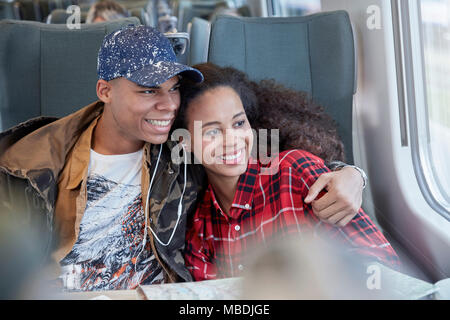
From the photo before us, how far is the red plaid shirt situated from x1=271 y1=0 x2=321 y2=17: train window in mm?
2164

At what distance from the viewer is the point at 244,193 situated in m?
1.37

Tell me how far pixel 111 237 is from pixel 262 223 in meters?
0.45

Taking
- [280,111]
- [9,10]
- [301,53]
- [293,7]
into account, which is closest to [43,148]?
[280,111]

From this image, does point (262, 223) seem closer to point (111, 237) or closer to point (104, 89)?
point (111, 237)

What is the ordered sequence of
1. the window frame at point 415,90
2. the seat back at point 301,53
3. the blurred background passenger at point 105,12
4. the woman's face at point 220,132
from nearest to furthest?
the woman's face at point 220,132 → the window frame at point 415,90 → the seat back at point 301,53 → the blurred background passenger at point 105,12

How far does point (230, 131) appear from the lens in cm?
133

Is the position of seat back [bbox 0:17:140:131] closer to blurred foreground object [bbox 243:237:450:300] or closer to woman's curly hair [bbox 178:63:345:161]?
woman's curly hair [bbox 178:63:345:161]

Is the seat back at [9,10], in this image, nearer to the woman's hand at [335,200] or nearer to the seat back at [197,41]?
the seat back at [197,41]

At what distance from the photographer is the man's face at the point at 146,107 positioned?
4.24ft

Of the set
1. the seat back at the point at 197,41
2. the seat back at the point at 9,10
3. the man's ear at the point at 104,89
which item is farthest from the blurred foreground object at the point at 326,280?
the seat back at the point at 9,10

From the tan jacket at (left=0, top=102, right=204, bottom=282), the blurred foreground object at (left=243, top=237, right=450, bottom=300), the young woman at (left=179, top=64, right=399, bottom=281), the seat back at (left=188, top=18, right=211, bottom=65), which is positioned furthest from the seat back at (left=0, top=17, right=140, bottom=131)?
the blurred foreground object at (left=243, top=237, right=450, bottom=300)
